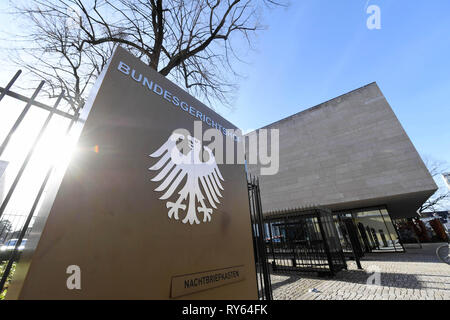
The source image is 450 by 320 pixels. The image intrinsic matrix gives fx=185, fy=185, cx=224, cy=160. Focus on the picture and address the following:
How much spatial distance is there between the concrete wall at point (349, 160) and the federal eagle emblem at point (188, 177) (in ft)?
49.3

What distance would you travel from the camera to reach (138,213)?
6.26 ft

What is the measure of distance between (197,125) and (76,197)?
1.90m

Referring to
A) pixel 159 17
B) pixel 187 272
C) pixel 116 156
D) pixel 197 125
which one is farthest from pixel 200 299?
pixel 159 17

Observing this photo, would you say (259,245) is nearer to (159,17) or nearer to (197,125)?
(197,125)

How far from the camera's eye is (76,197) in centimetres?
158

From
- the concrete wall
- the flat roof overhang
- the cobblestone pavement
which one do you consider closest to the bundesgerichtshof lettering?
the cobblestone pavement

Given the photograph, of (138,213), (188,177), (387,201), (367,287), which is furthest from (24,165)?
(387,201)

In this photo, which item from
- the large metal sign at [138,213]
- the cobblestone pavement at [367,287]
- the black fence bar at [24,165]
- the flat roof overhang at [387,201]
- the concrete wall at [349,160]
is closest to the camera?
the large metal sign at [138,213]

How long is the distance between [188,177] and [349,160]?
54.2 feet

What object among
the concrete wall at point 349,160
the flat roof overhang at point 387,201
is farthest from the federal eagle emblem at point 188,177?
the flat roof overhang at point 387,201

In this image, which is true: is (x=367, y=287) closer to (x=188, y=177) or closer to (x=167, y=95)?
(x=188, y=177)

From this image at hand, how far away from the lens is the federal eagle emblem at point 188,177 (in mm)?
2271

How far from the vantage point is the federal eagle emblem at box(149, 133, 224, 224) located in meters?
2.27

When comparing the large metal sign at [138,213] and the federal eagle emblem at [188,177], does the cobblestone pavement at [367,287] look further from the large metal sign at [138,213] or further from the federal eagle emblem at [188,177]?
the federal eagle emblem at [188,177]
